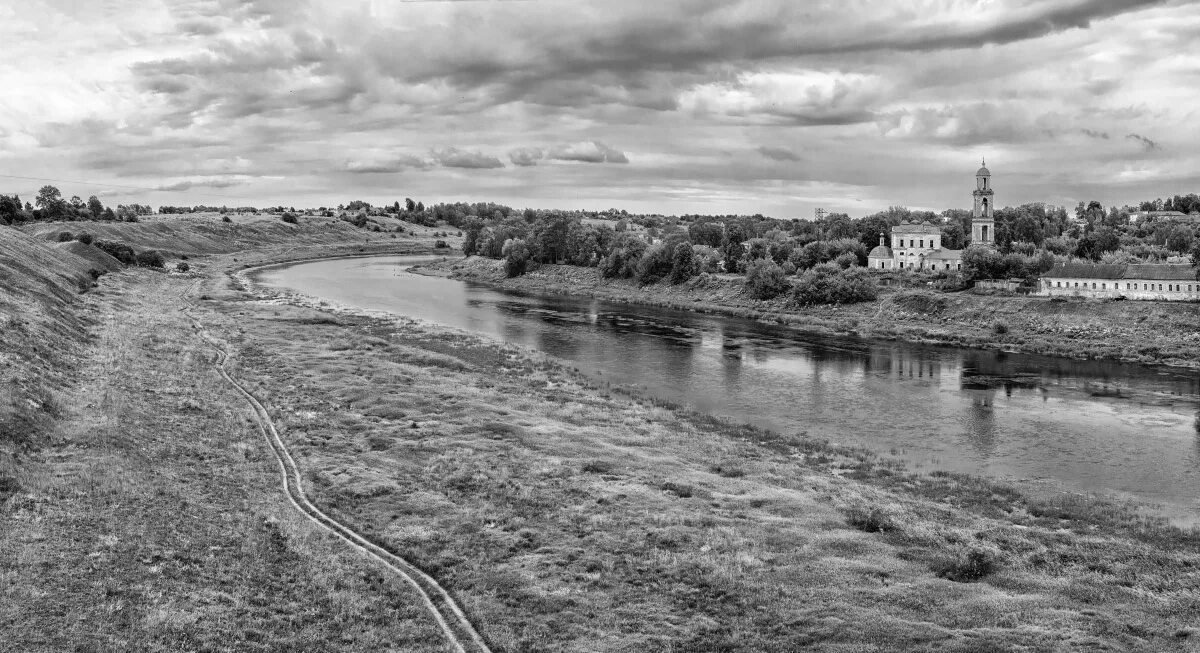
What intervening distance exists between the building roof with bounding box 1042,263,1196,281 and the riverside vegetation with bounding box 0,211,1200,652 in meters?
52.7

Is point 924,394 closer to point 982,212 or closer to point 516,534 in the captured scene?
point 516,534

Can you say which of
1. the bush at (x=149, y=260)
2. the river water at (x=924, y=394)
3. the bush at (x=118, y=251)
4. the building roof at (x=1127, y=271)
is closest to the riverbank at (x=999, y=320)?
the river water at (x=924, y=394)

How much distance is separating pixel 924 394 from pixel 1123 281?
122 ft

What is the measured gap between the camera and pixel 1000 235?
133500 mm

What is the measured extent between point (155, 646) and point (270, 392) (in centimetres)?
2702

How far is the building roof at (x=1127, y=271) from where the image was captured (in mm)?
70438

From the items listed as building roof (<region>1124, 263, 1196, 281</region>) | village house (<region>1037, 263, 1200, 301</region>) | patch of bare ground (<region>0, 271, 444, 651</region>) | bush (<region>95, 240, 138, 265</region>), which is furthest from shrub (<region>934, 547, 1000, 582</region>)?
bush (<region>95, 240, 138, 265</region>)

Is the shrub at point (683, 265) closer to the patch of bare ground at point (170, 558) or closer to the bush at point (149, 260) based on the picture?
the bush at point (149, 260)

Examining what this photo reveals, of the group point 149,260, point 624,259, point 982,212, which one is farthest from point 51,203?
point 982,212

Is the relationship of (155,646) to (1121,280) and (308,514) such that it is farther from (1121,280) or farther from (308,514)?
(1121,280)

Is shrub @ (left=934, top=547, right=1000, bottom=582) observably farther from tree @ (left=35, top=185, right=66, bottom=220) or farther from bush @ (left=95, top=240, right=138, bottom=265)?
tree @ (left=35, top=185, right=66, bottom=220)

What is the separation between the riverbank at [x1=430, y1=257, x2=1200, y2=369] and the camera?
62.3m

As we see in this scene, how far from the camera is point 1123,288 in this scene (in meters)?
73.0

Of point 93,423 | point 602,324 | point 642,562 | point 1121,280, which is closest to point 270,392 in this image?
point 93,423
